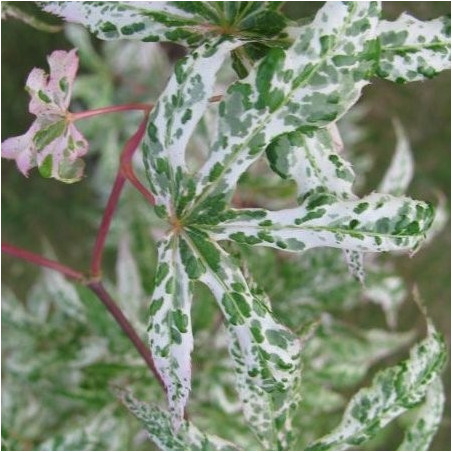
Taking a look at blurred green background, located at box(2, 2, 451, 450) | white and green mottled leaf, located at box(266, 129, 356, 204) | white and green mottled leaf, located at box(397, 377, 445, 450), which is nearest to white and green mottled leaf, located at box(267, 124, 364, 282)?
white and green mottled leaf, located at box(266, 129, 356, 204)

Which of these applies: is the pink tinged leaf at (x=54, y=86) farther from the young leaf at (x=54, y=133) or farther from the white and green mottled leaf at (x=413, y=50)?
the white and green mottled leaf at (x=413, y=50)

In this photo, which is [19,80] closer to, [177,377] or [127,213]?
[127,213]

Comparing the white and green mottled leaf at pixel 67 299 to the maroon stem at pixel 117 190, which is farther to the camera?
the white and green mottled leaf at pixel 67 299

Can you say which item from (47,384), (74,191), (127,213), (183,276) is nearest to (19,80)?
(74,191)

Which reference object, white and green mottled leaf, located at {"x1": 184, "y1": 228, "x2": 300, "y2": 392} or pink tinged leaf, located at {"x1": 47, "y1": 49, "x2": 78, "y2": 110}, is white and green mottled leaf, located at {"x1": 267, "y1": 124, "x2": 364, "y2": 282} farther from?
pink tinged leaf, located at {"x1": 47, "y1": 49, "x2": 78, "y2": 110}

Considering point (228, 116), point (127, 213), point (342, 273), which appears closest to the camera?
point (228, 116)

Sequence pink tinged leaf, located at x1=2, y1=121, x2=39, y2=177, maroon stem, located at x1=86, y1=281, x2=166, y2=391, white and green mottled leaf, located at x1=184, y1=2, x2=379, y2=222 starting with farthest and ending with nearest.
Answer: maroon stem, located at x1=86, y1=281, x2=166, y2=391, pink tinged leaf, located at x1=2, y1=121, x2=39, y2=177, white and green mottled leaf, located at x1=184, y1=2, x2=379, y2=222

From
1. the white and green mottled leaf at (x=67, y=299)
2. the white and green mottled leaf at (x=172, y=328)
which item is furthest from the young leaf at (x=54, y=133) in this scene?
the white and green mottled leaf at (x=67, y=299)
